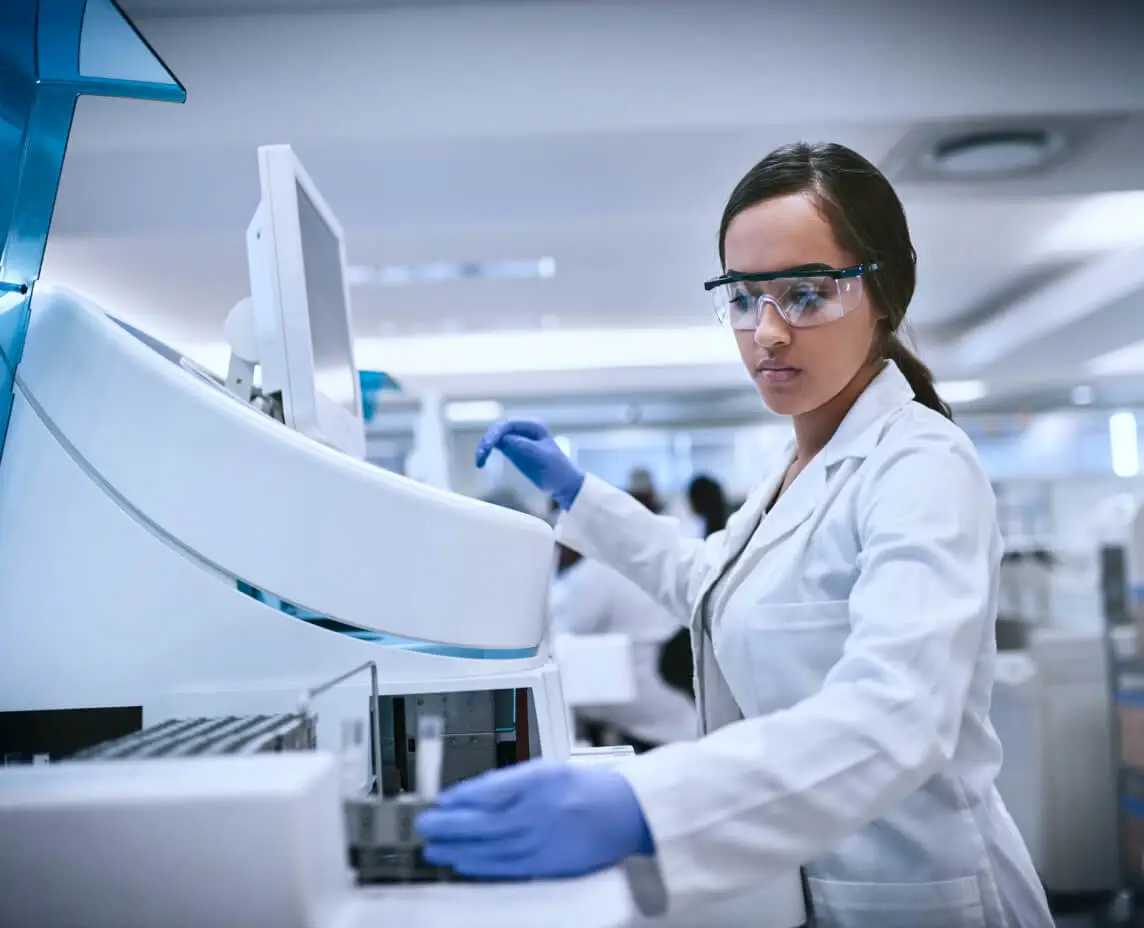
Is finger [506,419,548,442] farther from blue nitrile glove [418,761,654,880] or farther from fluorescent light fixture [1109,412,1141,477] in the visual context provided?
fluorescent light fixture [1109,412,1141,477]

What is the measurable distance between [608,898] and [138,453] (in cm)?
57

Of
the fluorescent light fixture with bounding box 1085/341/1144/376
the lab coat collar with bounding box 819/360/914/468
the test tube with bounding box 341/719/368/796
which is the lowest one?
the test tube with bounding box 341/719/368/796

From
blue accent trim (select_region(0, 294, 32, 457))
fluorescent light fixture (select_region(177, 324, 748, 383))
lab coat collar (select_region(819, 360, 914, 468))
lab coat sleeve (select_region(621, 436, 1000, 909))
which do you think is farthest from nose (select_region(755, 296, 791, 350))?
fluorescent light fixture (select_region(177, 324, 748, 383))

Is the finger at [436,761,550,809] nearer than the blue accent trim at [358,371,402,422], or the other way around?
the finger at [436,761,550,809]

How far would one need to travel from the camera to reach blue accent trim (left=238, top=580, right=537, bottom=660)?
2.81 ft

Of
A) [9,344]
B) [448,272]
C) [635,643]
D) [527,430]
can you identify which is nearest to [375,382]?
[527,430]

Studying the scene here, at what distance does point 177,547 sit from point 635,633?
8.54ft

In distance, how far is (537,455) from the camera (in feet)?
4.53

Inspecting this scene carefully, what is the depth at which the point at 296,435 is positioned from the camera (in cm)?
83

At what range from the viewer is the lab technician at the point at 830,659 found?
1.90 ft

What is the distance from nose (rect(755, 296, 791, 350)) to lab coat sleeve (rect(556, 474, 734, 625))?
47 centimetres

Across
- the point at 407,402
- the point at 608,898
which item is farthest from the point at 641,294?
the point at 608,898

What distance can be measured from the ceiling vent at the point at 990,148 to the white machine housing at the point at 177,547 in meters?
2.62

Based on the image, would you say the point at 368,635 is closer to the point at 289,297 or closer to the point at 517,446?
the point at 289,297
